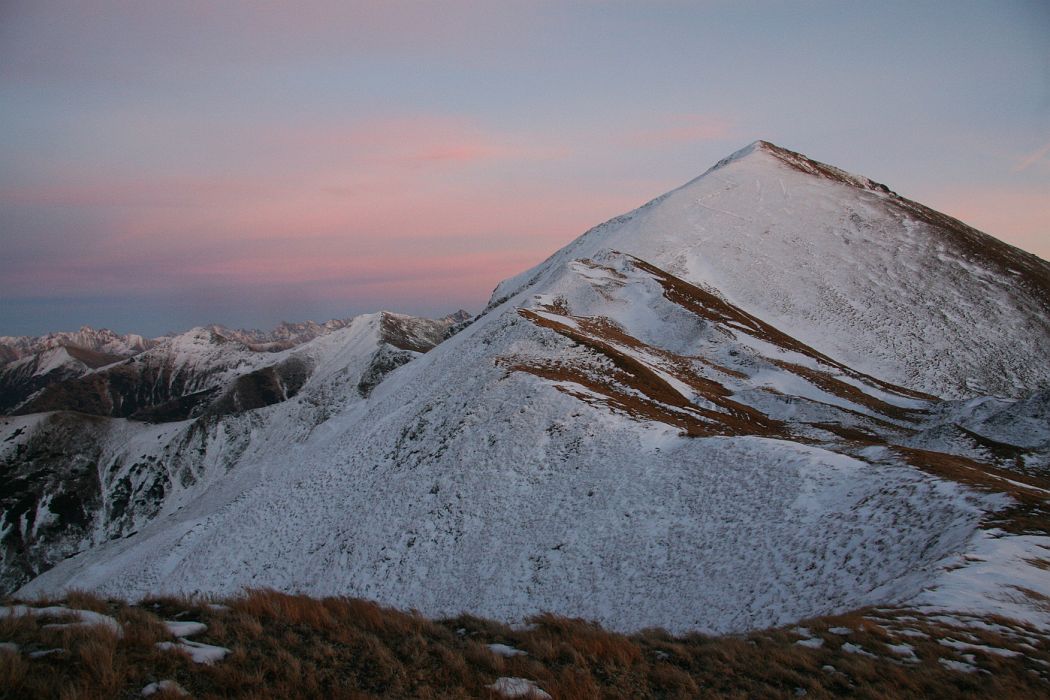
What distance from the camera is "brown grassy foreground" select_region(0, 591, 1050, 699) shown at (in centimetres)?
641

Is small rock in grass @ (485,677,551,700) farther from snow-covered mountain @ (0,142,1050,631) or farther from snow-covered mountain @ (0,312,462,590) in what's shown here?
snow-covered mountain @ (0,312,462,590)

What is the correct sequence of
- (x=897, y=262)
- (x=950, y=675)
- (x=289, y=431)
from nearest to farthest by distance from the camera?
(x=950, y=675), (x=897, y=262), (x=289, y=431)

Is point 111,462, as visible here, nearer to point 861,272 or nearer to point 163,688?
point 163,688

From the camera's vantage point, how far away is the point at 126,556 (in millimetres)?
43219

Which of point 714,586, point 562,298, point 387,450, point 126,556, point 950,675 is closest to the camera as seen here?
point 950,675

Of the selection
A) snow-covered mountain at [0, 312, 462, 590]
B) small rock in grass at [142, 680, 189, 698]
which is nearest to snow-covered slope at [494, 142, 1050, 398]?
snow-covered mountain at [0, 312, 462, 590]

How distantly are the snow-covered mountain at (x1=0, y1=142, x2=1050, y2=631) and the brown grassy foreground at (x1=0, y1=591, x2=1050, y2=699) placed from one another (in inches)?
145

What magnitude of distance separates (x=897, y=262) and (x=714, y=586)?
3500 inches

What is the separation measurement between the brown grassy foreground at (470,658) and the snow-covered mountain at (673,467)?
368 centimetres

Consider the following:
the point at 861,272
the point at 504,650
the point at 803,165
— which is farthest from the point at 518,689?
the point at 803,165

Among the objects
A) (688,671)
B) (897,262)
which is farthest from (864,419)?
(897,262)

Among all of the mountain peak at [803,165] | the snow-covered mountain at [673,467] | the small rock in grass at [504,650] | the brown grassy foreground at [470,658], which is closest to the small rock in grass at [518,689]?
the brown grassy foreground at [470,658]

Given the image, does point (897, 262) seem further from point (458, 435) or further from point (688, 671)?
point (688, 671)

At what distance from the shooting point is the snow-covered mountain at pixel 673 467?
17172 millimetres
